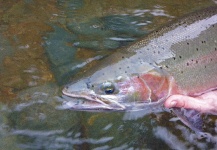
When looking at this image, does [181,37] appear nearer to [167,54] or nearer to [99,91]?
[167,54]

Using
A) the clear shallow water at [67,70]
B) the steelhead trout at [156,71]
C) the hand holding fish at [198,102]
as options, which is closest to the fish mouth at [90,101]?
the steelhead trout at [156,71]

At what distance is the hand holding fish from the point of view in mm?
2455

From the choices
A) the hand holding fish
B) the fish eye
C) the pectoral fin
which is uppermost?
the fish eye

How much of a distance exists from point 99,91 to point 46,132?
0.55m

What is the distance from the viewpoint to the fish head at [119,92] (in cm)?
247

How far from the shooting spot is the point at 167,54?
2.73m

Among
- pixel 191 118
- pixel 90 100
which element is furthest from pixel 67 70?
pixel 191 118

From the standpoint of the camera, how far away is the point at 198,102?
100 inches

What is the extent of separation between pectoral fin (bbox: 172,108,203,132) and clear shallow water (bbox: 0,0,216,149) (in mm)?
84

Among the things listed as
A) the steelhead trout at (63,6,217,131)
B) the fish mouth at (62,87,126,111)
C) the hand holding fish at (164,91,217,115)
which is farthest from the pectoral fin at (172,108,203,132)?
the fish mouth at (62,87,126,111)

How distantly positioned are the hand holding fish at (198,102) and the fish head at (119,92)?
0.16 metres

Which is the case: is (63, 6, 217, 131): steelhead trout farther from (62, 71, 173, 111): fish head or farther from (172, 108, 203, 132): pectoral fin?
(172, 108, 203, 132): pectoral fin

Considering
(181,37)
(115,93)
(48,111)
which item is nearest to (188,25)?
(181,37)

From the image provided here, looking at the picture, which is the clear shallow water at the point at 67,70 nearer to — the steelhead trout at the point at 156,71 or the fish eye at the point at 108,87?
the steelhead trout at the point at 156,71
